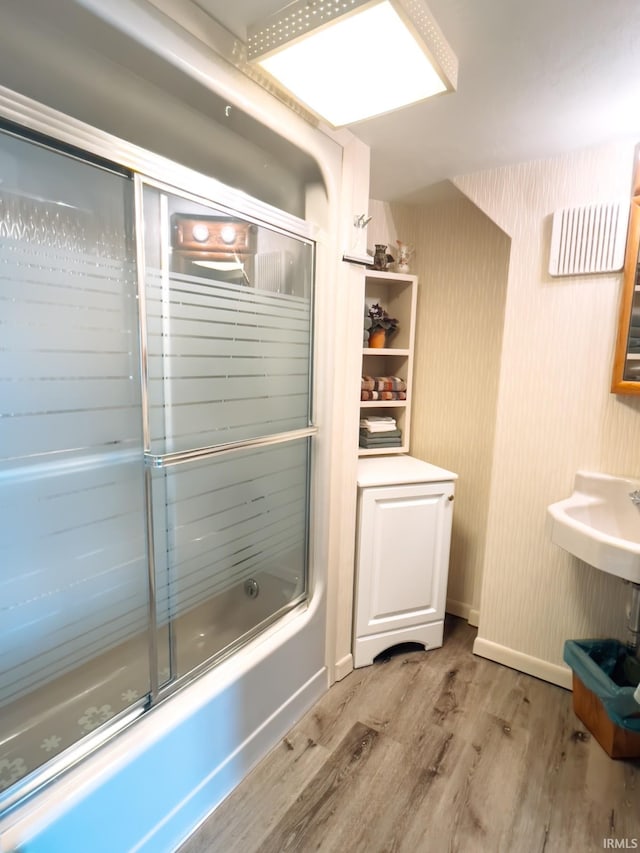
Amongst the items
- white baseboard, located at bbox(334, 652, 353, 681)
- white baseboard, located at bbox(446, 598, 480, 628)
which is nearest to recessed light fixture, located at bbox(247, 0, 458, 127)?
white baseboard, located at bbox(334, 652, 353, 681)

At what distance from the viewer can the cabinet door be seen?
6.31 ft

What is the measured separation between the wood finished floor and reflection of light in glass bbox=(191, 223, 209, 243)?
1767mm

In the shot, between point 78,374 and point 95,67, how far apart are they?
2.80 ft

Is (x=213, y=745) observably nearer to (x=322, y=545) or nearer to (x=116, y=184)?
(x=322, y=545)

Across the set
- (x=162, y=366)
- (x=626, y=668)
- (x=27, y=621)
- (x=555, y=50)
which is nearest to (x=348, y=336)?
(x=162, y=366)

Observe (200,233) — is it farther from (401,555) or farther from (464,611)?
(464,611)

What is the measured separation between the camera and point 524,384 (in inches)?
75.4

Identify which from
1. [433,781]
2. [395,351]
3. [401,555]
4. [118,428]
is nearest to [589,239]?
[395,351]

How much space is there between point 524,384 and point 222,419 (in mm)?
1305

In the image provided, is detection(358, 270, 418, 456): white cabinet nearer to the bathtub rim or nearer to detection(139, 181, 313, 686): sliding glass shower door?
detection(139, 181, 313, 686): sliding glass shower door

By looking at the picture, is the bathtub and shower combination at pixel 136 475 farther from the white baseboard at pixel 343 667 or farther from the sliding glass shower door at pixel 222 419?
the white baseboard at pixel 343 667

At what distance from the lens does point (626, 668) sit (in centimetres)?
171

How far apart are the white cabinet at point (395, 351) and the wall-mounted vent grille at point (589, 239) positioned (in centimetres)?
68

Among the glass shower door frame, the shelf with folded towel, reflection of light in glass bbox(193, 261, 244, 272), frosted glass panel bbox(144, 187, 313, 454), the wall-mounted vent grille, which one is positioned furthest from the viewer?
the shelf with folded towel
